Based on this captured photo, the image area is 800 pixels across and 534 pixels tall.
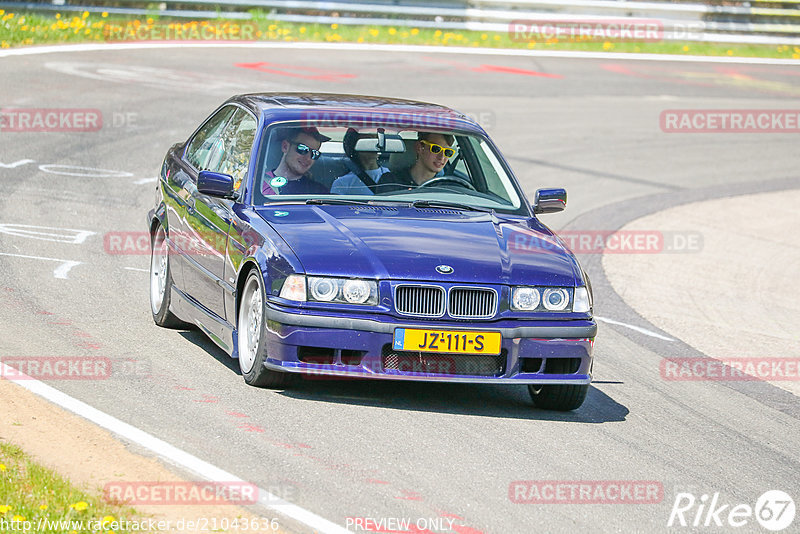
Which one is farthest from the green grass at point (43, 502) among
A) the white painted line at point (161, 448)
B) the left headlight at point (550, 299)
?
→ the left headlight at point (550, 299)

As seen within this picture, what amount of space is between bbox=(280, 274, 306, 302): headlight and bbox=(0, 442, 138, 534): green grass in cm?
178

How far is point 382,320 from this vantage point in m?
7.14

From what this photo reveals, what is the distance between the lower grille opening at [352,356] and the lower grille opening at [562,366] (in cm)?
108

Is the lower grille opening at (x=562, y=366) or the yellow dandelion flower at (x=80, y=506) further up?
the lower grille opening at (x=562, y=366)

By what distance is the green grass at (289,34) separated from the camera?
24125 mm

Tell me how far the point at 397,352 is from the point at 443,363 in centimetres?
26

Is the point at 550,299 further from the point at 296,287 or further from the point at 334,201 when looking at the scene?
the point at 334,201

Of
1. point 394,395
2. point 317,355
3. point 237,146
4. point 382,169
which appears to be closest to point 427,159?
point 382,169

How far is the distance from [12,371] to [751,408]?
4.45 metres

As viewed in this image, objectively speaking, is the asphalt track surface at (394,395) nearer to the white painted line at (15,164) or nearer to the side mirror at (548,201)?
the white painted line at (15,164)

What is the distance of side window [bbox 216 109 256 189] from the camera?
334 inches

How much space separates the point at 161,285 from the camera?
9297 millimetres

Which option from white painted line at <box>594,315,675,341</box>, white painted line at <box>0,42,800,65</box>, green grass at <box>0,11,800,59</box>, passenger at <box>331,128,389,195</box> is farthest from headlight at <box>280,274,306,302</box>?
green grass at <box>0,11,800,59</box>

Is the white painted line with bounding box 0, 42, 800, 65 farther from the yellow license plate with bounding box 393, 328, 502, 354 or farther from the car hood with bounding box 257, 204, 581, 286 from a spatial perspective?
the yellow license plate with bounding box 393, 328, 502, 354
